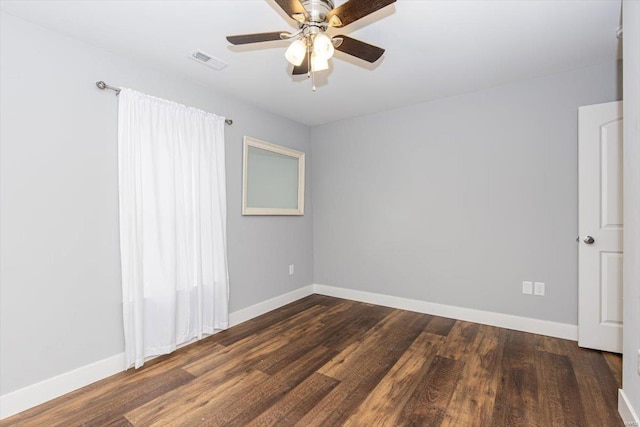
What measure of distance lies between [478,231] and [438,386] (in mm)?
1745

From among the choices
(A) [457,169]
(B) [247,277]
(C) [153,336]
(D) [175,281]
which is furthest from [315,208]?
(C) [153,336]

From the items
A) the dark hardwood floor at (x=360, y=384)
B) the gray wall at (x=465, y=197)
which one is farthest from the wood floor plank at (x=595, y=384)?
the gray wall at (x=465, y=197)

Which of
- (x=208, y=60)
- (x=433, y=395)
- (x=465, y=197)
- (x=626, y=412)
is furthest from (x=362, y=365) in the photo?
(x=208, y=60)

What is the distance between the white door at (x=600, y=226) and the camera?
7.82 ft

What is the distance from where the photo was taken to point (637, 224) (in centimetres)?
146

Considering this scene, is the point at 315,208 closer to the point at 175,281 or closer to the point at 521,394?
the point at 175,281

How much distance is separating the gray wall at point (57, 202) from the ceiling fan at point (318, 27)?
1.33m

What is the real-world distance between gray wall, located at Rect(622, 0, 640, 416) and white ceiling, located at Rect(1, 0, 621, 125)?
1.53ft

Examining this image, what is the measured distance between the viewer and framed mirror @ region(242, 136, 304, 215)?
3332mm

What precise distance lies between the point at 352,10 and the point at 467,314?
10.1 feet

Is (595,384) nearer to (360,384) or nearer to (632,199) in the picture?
(632,199)

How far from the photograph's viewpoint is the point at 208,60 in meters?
2.43

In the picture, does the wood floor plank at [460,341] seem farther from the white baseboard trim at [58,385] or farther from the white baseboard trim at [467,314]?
the white baseboard trim at [58,385]

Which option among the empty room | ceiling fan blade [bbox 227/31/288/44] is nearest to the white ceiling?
the empty room
